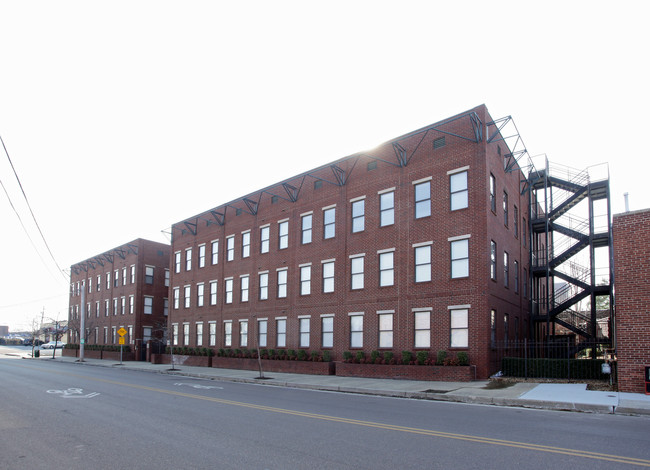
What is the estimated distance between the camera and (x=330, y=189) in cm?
3048

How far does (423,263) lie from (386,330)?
397 cm

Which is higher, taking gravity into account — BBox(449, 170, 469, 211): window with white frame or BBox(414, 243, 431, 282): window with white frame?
BBox(449, 170, 469, 211): window with white frame

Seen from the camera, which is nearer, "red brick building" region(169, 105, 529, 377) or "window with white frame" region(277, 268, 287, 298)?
"red brick building" region(169, 105, 529, 377)

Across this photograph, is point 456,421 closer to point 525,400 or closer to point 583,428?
point 583,428

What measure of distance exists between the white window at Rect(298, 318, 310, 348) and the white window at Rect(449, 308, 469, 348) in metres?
10.0

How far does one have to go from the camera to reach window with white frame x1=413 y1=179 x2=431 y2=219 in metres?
25.2

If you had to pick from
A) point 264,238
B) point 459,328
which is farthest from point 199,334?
point 459,328

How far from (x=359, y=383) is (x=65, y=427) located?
536 inches

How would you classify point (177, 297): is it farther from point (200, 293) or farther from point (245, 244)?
point (245, 244)

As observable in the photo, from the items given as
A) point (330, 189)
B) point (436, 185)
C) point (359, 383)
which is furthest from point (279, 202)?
point (359, 383)

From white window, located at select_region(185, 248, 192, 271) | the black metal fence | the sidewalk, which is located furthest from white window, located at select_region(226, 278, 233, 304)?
the black metal fence

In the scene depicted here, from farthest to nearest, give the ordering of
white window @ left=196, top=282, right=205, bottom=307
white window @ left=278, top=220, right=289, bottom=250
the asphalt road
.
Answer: white window @ left=196, top=282, right=205, bottom=307 < white window @ left=278, top=220, right=289, bottom=250 < the asphalt road

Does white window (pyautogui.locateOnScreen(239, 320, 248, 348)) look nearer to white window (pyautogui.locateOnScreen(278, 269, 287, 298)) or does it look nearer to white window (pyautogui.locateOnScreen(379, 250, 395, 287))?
Answer: white window (pyautogui.locateOnScreen(278, 269, 287, 298))

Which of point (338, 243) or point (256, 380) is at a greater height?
point (338, 243)
